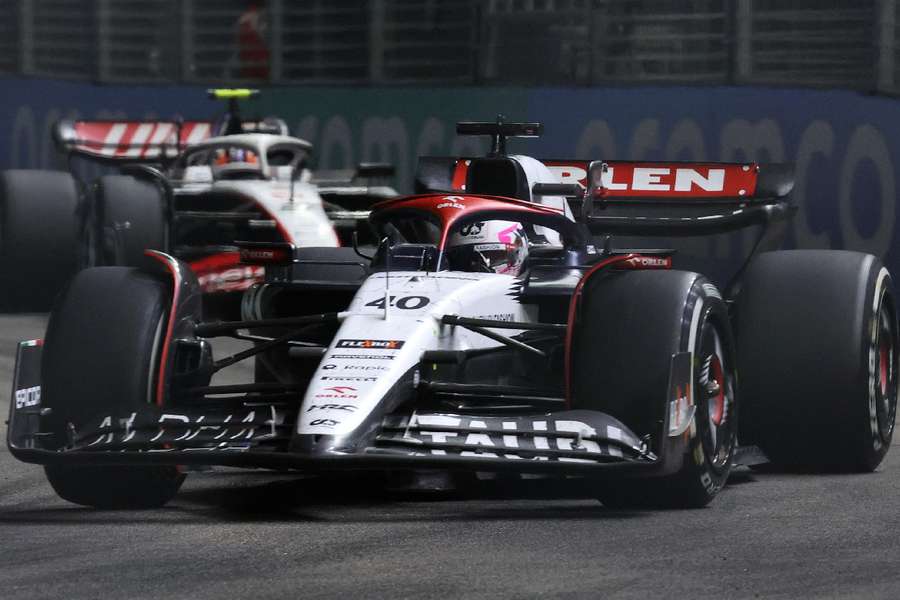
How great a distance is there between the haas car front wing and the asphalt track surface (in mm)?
211

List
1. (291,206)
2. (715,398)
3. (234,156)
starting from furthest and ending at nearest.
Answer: (234,156) < (291,206) < (715,398)

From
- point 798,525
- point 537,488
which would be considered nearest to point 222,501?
point 537,488

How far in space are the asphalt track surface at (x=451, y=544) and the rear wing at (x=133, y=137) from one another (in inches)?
385

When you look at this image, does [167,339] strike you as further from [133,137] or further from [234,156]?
[133,137]

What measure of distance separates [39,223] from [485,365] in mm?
9416

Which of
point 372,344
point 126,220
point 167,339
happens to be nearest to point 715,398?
point 372,344

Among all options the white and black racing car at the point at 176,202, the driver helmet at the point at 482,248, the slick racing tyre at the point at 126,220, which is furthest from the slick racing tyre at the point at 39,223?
the driver helmet at the point at 482,248

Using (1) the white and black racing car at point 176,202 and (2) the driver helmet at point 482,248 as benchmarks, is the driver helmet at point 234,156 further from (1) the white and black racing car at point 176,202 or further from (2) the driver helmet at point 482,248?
(2) the driver helmet at point 482,248

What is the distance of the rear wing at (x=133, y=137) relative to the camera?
57.2ft

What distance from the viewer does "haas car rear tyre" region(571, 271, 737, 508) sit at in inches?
272

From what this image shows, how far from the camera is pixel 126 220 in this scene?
47.6 feet

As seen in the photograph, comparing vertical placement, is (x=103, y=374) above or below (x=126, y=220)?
below

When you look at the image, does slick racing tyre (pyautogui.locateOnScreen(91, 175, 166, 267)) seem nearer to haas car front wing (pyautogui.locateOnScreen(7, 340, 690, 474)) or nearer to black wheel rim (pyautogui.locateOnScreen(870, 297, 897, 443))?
black wheel rim (pyautogui.locateOnScreen(870, 297, 897, 443))

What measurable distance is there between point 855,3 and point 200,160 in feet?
18.9
